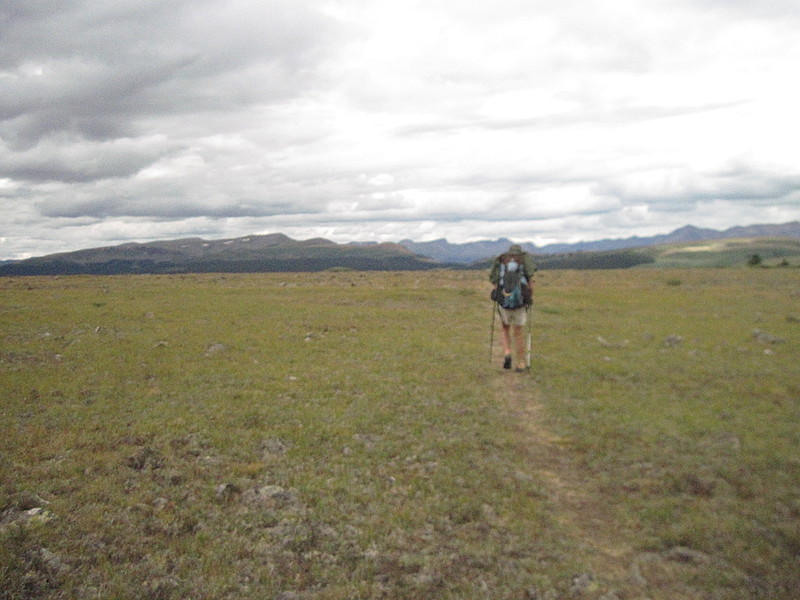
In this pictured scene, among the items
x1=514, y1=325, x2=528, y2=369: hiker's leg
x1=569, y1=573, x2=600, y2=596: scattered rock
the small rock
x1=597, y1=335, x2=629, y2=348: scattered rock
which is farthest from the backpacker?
x1=569, y1=573, x2=600, y2=596: scattered rock

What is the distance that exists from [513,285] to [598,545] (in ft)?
39.7

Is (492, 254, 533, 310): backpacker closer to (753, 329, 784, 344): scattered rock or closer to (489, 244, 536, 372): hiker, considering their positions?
(489, 244, 536, 372): hiker

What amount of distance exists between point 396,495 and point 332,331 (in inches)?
763

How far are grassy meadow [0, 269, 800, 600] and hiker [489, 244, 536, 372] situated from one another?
4.67 ft

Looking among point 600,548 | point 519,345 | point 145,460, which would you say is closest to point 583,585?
point 600,548

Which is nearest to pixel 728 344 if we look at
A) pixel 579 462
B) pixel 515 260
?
pixel 515 260

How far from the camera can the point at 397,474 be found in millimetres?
10172

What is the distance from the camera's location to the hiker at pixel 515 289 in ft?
62.1

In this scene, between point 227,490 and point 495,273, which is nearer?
point 227,490

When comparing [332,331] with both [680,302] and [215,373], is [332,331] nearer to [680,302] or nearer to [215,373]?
[215,373]

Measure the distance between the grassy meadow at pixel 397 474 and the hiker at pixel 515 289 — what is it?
1422mm

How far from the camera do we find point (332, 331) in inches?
1110

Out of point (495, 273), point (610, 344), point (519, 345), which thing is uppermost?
point (495, 273)

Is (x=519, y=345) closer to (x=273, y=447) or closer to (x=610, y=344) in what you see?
(x=610, y=344)
